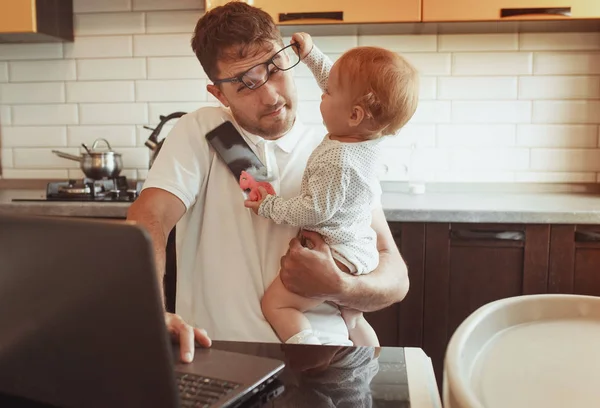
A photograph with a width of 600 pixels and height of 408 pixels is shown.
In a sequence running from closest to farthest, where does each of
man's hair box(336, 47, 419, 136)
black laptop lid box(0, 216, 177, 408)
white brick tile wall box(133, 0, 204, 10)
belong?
black laptop lid box(0, 216, 177, 408), man's hair box(336, 47, 419, 136), white brick tile wall box(133, 0, 204, 10)

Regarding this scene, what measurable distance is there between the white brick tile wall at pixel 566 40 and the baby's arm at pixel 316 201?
1.63m

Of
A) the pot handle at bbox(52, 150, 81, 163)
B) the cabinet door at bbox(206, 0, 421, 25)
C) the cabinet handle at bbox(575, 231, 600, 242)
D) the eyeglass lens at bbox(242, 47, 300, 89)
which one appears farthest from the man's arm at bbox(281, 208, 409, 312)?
the pot handle at bbox(52, 150, 81, 163)

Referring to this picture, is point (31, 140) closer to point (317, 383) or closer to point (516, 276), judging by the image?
point (516, 276)

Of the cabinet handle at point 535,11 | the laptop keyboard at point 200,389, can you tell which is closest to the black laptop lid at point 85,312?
the laptop keyboard at point 200,389

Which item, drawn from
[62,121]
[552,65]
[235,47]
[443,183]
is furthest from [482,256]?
[62,121]

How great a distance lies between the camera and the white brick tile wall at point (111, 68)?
2.92 metres

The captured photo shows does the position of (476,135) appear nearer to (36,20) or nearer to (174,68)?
(174,68)

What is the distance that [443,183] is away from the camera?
9.14 ft

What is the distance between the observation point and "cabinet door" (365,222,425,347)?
7.38 ft

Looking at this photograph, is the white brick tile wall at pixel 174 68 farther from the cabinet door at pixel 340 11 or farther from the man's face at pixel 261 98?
the man's face at pixel 261 98

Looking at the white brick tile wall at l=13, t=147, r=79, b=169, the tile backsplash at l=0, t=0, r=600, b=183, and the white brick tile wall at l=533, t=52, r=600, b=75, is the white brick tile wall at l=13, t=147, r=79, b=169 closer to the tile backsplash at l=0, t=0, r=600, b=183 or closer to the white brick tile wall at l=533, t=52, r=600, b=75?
the tile backsplash at l=0, t=0, r=600, b=183

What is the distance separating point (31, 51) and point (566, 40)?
91.2 inches

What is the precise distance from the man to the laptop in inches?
30.3

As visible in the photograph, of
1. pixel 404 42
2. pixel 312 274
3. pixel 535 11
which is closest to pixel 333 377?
pixel 312 274
